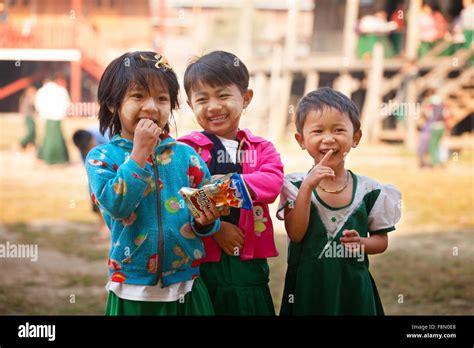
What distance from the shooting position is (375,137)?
47.7 feet

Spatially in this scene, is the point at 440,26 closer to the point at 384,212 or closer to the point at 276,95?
the point at 276,95

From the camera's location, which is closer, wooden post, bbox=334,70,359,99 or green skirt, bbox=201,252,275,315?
green skirt, bbox=201,252,275,315

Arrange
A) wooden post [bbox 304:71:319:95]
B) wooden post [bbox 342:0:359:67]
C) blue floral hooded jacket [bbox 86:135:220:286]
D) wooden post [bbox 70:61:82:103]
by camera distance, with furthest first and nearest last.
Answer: wooden post [bbox 70:61:82:103] → wooden post [bbox 304:71:319:95] → wooden post [bbox 342:0:359:67] → blue floral hooded jacket [bbox 86:135:220:286]

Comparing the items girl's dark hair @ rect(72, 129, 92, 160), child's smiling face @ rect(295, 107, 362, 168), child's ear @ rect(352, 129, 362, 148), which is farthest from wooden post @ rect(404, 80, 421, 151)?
child's smiling face @ rect(295, 107, 362, 168)

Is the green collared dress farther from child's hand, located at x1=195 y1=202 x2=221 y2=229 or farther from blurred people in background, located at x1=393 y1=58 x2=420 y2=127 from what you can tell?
blurred people in background, located at x1=393 y1=58 x2=420 y2=127

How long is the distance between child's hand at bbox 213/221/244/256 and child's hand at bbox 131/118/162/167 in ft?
1.43

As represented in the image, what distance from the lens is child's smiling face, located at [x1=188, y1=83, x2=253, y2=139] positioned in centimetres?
274

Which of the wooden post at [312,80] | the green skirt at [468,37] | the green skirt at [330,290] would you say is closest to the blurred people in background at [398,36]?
the green skirt at [468,37]

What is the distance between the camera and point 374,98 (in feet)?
47.4

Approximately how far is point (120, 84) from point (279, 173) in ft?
2.16

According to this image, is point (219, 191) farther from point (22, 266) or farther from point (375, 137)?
point (375, 137)

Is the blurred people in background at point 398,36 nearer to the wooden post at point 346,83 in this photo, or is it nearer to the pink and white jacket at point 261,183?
the wooden post at point 346,83

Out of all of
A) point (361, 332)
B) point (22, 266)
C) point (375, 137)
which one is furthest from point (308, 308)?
point (375, 137)

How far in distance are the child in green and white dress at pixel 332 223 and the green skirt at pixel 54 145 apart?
10.9 m
